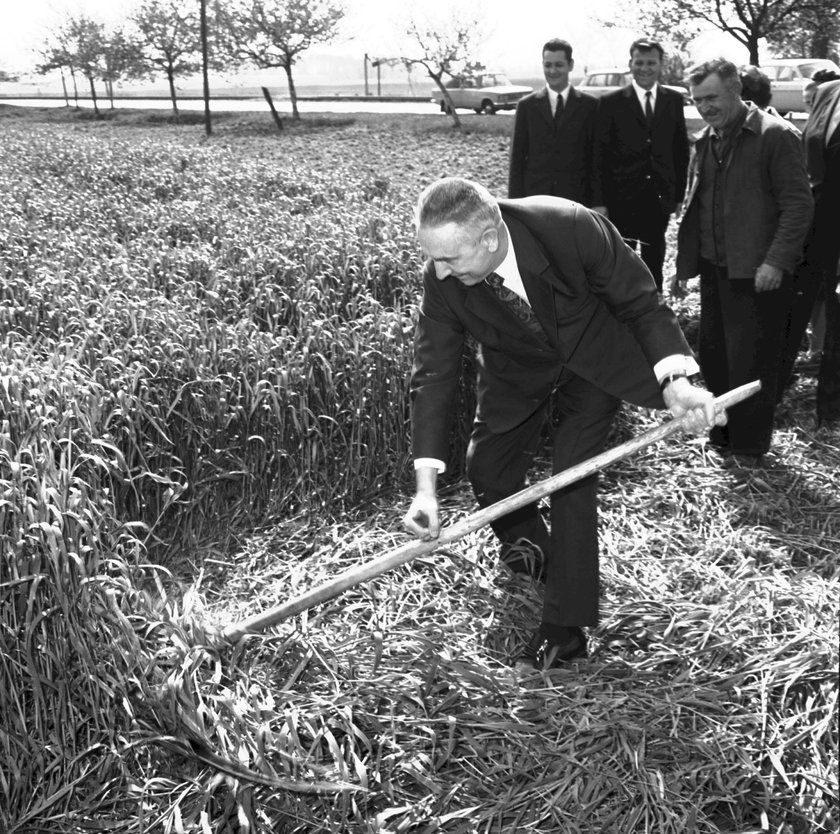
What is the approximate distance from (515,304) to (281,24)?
88.6 ft

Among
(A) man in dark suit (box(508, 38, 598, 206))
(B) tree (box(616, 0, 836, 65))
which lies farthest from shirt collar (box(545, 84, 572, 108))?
(B) tree (box(616, 0, 836, 65))

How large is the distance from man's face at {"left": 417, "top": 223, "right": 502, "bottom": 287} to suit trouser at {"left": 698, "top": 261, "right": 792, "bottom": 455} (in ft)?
6.50

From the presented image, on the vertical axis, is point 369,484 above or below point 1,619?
below

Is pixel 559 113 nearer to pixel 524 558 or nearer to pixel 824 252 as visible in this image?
pixel 824 252

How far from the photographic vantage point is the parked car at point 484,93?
87.3ft

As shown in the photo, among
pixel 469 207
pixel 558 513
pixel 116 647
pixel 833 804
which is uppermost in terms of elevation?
pixel 469 207

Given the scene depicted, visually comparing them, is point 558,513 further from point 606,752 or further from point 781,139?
point 781,139

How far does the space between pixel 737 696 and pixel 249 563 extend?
163 centimetres

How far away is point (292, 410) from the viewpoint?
12.9 ft

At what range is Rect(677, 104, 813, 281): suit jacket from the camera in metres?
3.98

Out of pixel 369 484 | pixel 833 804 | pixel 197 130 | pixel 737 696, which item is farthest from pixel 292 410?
pixel 197 130

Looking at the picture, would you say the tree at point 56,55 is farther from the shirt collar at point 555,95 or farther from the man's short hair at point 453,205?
the man's short hair at point 453,205

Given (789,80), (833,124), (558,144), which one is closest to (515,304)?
(833,124)

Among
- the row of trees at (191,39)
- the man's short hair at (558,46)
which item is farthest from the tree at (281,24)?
the man's short hair at (558,46)
